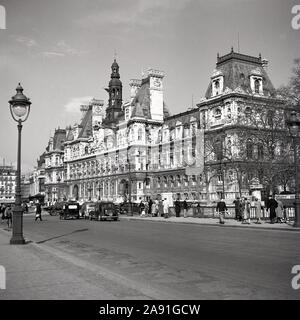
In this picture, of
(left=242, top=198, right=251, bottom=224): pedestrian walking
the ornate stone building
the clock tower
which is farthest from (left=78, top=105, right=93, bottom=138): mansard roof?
(left=242, top=198, right=251, bottom=224): pedestrian walking

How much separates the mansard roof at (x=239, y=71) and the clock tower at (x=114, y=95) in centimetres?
3392

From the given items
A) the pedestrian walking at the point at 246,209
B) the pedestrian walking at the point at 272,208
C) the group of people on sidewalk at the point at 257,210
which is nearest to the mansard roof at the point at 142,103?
the group of people on sidewalk at the point at 257,210

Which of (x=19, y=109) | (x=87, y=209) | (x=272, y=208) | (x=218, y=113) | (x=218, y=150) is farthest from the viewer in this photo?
(x=218, y=113)

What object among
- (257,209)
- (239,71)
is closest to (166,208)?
(257,209)

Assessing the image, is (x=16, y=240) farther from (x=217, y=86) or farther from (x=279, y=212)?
(x=217, y=86)

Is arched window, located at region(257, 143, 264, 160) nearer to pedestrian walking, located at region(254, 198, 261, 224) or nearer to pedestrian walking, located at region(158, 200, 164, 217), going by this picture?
pedestrian walking, located at region(158, 200, 164, 217)

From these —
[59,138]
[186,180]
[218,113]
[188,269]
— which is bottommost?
[188,269]

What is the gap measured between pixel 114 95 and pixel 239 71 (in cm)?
4002

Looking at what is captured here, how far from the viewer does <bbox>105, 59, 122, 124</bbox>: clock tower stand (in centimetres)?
9344

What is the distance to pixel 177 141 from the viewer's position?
7244cm

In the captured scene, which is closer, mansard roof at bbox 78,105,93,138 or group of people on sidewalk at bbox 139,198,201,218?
group of people on sidewalk at bbox 139,198,201,218

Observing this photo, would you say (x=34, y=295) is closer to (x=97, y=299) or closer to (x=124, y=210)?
(x=97, y=299)

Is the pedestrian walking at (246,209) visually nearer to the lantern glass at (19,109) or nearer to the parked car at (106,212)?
the parked car at (106,212)

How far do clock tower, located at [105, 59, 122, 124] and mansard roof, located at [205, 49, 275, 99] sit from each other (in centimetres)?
3392
